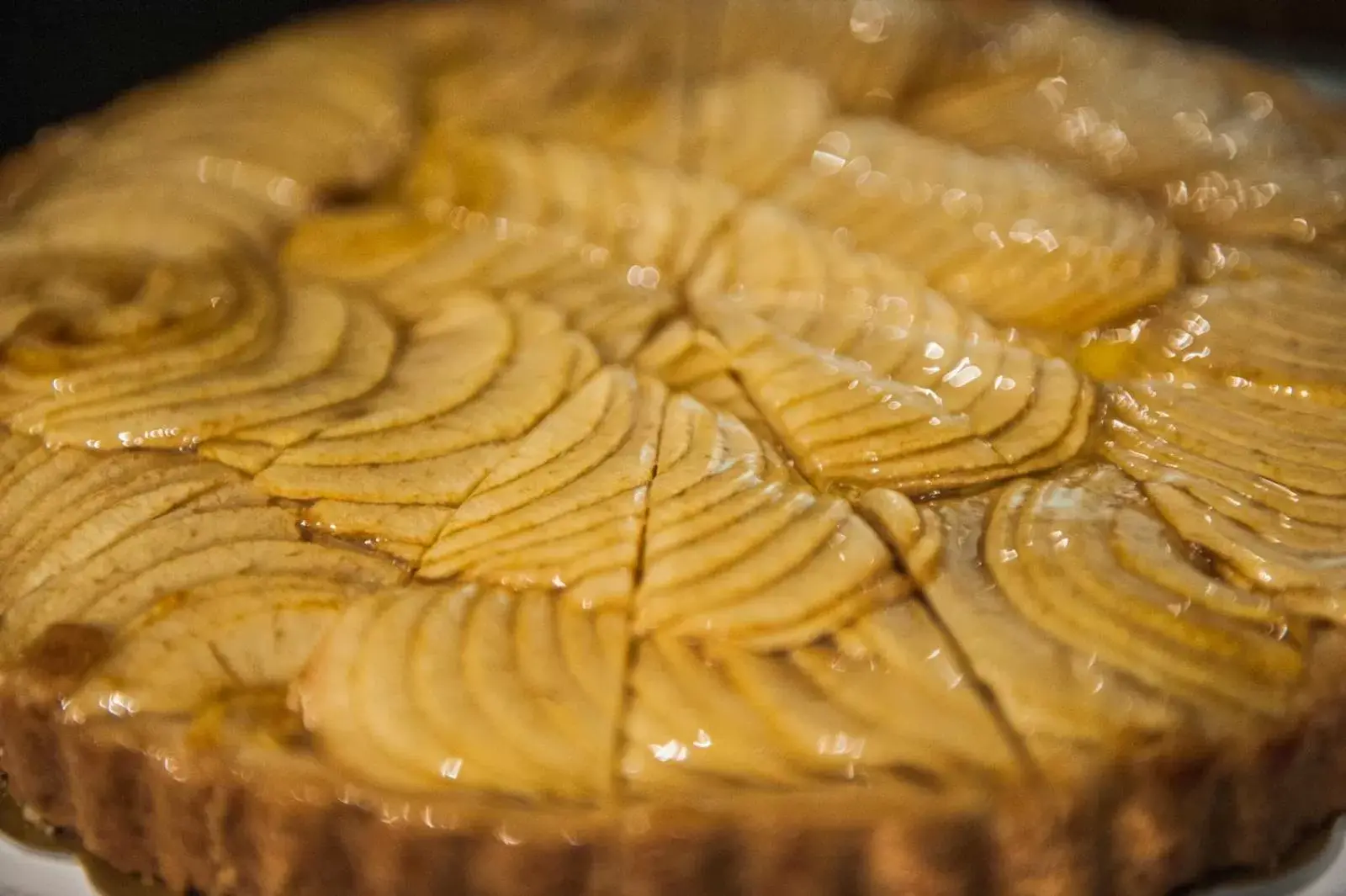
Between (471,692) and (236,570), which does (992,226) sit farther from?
(236,570)

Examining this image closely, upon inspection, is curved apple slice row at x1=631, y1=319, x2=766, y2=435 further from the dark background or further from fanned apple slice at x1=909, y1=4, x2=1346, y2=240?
the dark background

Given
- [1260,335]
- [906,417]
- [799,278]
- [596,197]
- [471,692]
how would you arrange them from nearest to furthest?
[471,692], [906,417], [1260,335], [799,278], [596,197]

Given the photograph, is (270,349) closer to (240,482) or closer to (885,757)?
(240,482)

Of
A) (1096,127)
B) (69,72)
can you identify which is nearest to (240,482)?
(1096,127)

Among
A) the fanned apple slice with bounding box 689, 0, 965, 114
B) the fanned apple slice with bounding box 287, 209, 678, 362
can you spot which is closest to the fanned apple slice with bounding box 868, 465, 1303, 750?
the fanned apple slice with bounding box 287, 209, 678, 362

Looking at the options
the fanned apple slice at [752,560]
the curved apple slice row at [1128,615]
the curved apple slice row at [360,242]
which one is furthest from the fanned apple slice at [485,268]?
the curved apple slice row at [1128,615]

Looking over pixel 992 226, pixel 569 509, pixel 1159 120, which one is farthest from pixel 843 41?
pixel 569 509

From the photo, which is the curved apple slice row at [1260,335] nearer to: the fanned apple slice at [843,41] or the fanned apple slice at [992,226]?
the fanned apple slice at [992,226]
